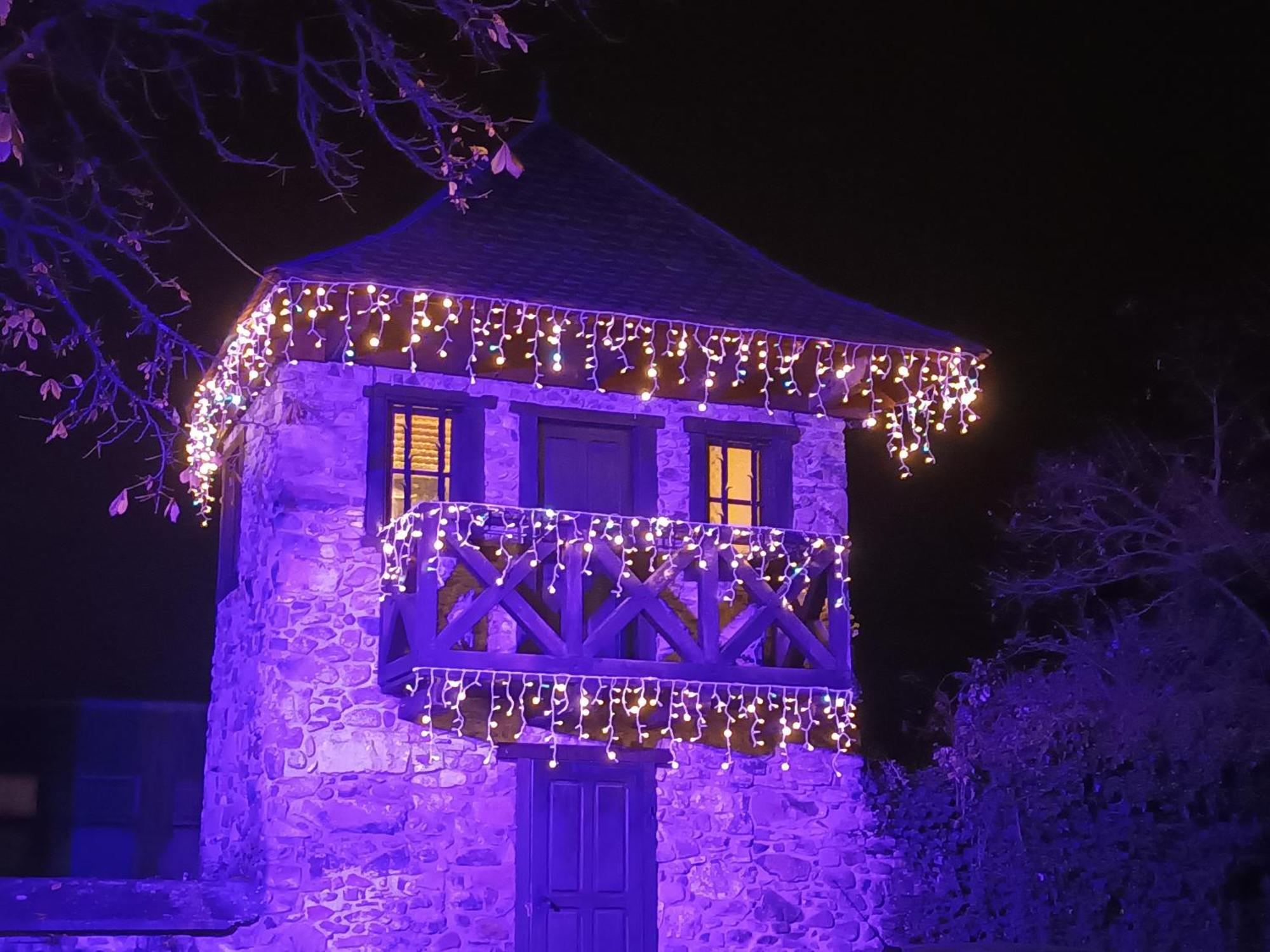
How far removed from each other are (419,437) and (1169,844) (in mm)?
6284

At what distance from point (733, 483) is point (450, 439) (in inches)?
94.1

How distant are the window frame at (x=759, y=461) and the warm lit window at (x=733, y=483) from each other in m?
0.02

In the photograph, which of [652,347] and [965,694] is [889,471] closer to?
[965,694]

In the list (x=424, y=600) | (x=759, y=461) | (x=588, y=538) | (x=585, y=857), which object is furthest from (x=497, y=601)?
(x=759, y=461)

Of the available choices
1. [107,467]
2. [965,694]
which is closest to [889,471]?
[965,694]

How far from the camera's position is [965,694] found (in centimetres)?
1812

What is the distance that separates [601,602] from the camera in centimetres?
1249

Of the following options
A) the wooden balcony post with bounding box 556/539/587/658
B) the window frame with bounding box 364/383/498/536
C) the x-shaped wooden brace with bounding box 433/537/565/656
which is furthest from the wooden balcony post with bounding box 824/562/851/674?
the window frame with bounding box 364/383/498/536

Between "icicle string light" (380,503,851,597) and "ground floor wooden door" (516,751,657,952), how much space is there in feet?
5.20

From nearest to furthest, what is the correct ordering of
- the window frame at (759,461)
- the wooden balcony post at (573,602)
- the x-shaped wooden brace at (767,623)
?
the wooden balcony post at (573,602) → the x-shaped wooden brace at (767,623) → the window frame at (759,461)

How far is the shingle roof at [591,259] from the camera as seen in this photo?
474 inches

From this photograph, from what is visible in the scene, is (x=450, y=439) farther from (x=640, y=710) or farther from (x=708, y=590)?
(x=640, y=710)

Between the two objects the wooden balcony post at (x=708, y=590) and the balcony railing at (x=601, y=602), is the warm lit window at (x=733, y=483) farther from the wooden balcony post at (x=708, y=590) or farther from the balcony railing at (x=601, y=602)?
the wooden balcony post at (x=708, y=590)

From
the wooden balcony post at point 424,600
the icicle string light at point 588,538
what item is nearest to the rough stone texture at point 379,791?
the icicle string light at point 588,538
